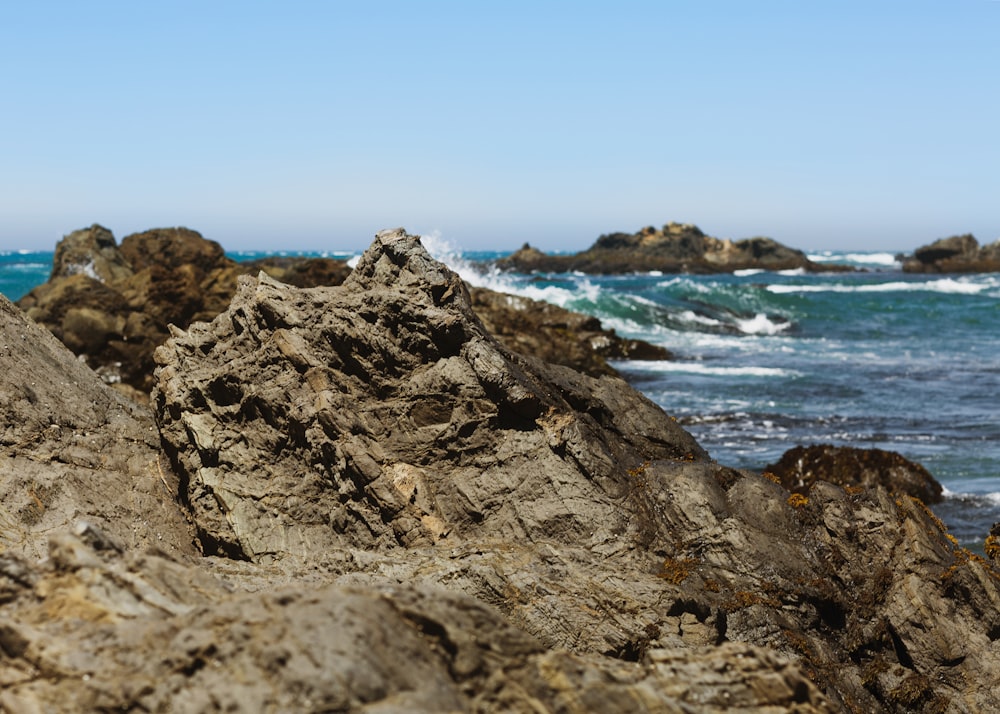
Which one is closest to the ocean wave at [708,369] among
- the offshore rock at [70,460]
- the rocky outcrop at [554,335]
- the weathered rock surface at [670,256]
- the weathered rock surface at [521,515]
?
the rocky outcrop at [554,335]

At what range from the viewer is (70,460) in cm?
1028

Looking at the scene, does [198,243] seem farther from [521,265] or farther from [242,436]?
[521,265]

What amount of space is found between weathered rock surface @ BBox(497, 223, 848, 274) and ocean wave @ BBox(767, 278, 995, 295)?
32.3m

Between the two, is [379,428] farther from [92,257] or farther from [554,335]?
[92,257]

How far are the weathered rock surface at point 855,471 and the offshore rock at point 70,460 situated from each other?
13442 mm

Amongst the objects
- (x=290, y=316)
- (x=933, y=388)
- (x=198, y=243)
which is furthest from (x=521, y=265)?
(x=290, y=316)

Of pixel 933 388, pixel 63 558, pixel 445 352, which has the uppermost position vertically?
pixel 445 352

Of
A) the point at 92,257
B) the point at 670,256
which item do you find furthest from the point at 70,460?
the point at 670,256

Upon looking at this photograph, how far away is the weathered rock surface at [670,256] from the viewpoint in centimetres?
12925

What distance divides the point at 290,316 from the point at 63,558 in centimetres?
602

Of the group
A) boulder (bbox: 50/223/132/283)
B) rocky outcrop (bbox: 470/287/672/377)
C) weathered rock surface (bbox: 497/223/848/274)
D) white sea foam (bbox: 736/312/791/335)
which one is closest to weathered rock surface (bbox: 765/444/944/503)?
rocky outcrop (bbox: 470/287/672/377)

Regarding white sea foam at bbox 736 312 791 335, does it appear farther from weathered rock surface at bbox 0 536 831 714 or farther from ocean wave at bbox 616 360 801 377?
weathered rock surface at bbox 0 536 831 714

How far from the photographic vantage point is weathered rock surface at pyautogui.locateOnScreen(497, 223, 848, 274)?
129 m

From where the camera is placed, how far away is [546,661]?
16.2ft
